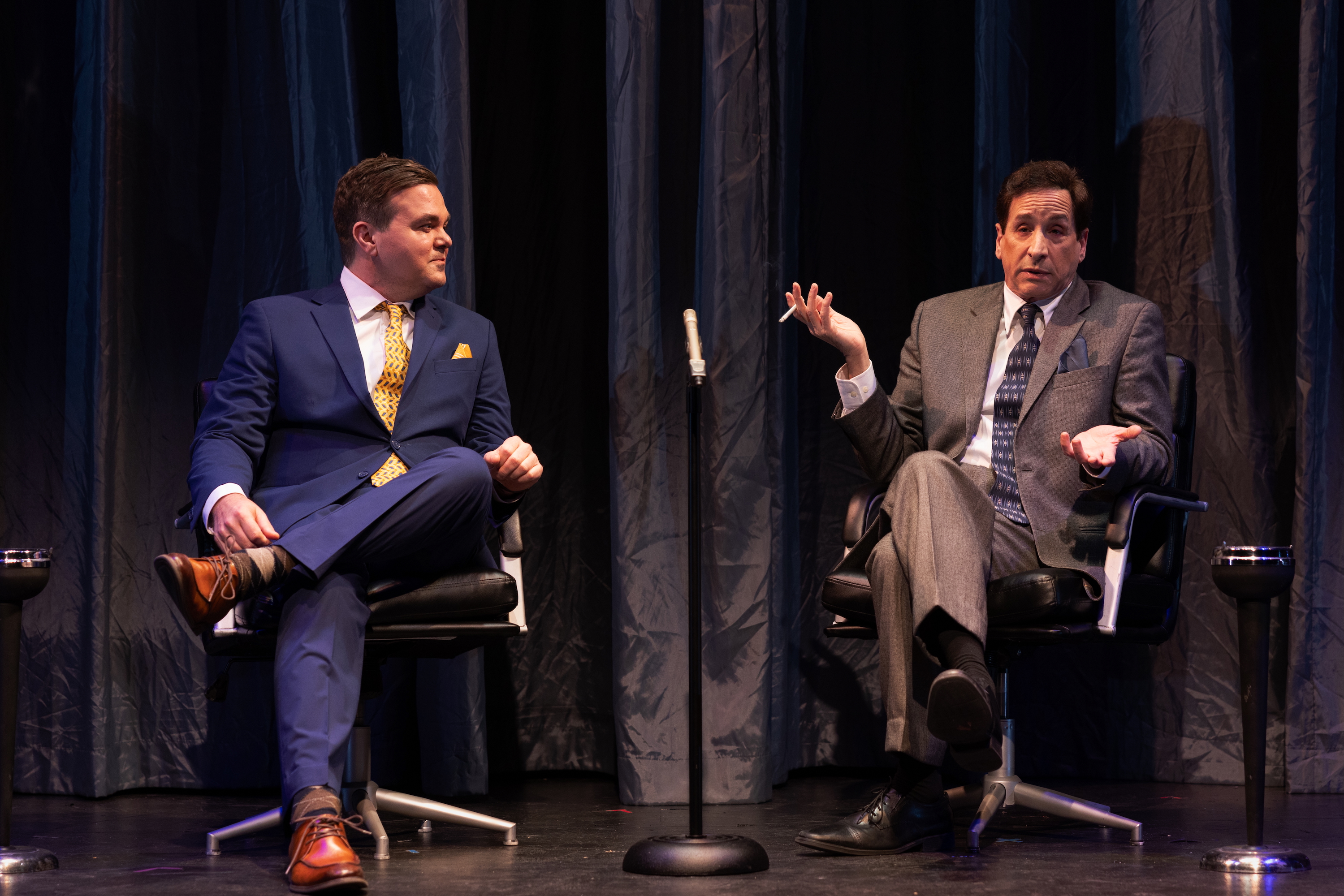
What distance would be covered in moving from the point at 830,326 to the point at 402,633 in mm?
1033

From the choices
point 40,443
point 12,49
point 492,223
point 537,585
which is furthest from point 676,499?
point 12,49

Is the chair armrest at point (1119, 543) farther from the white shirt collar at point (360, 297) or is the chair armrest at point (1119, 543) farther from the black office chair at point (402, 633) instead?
the white shirt collar at point (360, 297)

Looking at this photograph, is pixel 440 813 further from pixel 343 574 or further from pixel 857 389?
pixel 857 389

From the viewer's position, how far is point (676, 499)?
3.12 m

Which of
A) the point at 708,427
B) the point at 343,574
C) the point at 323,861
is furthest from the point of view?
the point at 708,427

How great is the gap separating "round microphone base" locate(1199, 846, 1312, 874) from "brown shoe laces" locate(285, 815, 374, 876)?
1.41 metres

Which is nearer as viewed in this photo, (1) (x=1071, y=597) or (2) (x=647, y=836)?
(1) (x=1071, y=597)

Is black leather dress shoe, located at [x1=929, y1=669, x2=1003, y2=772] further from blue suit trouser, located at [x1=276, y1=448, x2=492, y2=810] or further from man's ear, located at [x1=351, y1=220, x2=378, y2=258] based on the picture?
man's ear, located at [x1=351, y1=220, x2=378, y2=258]

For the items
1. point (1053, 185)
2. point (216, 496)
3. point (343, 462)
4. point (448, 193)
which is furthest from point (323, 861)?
point (1053, 185)

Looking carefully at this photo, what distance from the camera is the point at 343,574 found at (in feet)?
7.61

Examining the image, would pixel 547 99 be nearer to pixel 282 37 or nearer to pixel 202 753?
pixel 282 37

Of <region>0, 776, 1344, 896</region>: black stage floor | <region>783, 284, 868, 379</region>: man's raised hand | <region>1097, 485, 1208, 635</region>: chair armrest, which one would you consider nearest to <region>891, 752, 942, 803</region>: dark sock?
<region>0, 776, 1344, 896</region>: black stage floor

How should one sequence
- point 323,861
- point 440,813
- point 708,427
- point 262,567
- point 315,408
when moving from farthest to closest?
1. point 708,427
2. point 315,408
3. point 440,813
4. point 262,567
5. point 323,861

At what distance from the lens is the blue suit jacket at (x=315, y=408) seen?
2.54 meters
